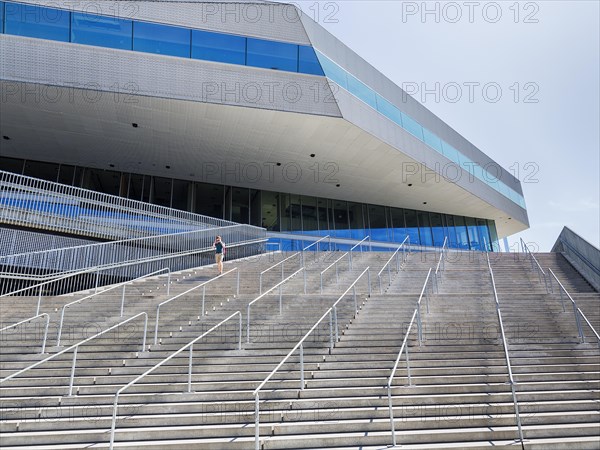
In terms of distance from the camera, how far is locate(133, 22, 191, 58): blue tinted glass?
1542 centimetres

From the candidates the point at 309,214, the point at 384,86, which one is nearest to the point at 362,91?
the point at 384,86

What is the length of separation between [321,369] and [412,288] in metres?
5.65

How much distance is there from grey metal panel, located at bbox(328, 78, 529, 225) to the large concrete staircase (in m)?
9.40

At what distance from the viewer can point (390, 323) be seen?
8.77m

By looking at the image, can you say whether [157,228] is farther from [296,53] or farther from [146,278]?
[296,53]

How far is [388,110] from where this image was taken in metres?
20.4

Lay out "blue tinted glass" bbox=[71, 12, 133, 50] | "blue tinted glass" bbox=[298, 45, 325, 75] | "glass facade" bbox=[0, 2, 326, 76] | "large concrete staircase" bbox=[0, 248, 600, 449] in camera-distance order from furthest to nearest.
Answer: "blue tinted glass" bbox=[298, 45, 325, 75] → "blue tinted glass" bbox=[71, 12, 133, 50] → "glass facade" bbox=[0, 2, 326, 76] → "large concrete staircase" bbox=[0, 248, 600, 449]

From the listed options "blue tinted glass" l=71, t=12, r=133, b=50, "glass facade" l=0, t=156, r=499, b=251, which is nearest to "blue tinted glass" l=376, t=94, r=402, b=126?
"glass facade" l=0, t=156, r=499, b=251

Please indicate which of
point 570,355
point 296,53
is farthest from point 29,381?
point 296,53

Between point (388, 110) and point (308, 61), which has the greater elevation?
point (308, 61)

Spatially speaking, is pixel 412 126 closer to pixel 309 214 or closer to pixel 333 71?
pixel 333 71

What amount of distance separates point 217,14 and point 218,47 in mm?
1494

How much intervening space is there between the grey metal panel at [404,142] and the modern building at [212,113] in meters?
0.10

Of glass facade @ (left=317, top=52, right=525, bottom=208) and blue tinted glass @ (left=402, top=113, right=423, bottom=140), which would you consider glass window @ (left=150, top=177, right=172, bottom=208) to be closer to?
glass facade @ (left=317, top=52, right=525, bottom=208)
